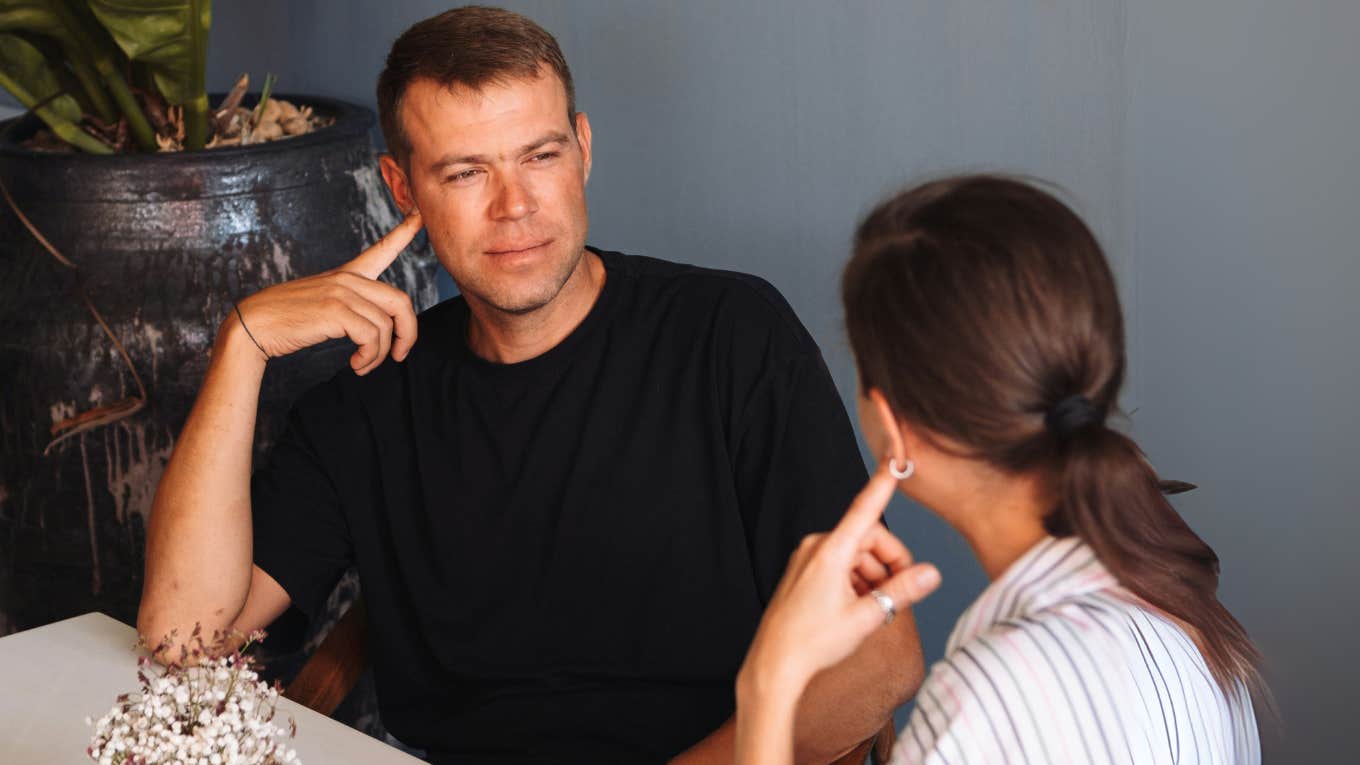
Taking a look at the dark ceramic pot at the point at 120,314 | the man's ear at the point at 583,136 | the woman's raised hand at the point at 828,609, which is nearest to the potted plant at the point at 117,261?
the dark ceramic pot at the point at 120,314

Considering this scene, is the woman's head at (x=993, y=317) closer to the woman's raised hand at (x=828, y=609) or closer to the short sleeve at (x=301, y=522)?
the woman's raised hand at (x=828, y=609)

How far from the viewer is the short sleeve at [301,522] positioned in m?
1.97

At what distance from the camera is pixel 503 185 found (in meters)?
1.90

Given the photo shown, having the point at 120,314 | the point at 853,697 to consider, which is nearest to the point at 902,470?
the point at 853,697

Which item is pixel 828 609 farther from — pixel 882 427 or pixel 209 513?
pixel 209 513

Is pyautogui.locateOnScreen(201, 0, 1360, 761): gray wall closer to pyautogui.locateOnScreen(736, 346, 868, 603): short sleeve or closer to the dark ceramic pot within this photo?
pyautogui.locateOnScreen(736, 346, 868, 603): short sleeve

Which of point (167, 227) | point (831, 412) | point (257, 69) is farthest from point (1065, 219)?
point (257, 69)

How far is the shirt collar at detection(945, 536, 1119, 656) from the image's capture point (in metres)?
1.18

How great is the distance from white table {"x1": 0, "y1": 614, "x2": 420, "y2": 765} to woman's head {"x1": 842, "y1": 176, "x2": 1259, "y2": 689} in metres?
0.67

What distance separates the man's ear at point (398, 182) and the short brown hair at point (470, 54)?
6 cm

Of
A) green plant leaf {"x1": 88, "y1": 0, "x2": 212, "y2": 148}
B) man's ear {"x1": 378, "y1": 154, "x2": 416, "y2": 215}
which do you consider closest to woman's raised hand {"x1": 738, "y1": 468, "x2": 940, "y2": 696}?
man's ear {"x1": 378, "y1": 154, "x2": 416, "y2": 215}

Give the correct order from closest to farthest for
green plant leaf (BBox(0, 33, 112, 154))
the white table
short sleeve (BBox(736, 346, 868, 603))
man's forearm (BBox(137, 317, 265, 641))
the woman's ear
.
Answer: the woman's ear < the white table < short sleeve (BBox(736, 346, 868, 603)) < man's forearm (BBox(137, 317, 265, 641)) < green plant leaf (BBox(0, 33, 112, 154))

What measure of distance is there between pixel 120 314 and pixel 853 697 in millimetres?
1452

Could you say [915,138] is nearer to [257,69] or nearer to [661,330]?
[661,330]
